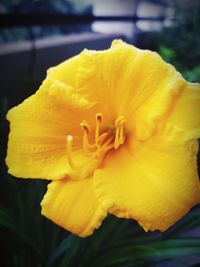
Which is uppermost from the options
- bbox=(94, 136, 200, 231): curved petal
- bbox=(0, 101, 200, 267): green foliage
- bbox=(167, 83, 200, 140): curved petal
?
bbox=(167, 83, 200, 140): curved petal

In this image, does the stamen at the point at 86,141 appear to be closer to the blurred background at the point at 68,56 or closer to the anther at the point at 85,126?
the anther at the point at 85,126

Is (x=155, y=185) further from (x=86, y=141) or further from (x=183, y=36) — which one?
(x=183, y=36)

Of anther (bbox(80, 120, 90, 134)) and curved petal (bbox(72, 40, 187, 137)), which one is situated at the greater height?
curved petal (bbox(72, 40, 187, 137))

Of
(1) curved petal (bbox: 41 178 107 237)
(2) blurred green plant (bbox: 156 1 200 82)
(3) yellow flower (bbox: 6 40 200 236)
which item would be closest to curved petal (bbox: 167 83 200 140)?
(3) yellow flower (bbox: 6 40 200 236)

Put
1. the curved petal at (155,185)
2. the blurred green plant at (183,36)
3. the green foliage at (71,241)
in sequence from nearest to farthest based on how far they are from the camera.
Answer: the curved petal at (155,185) → the green foliage at (71,241) → the blurred green plant at (183,36)

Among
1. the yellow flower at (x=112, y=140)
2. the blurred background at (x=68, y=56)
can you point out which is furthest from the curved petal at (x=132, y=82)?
the blurred background at (x=68, y=56)

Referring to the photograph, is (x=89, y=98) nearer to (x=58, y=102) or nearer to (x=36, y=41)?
(x=58, y=102)

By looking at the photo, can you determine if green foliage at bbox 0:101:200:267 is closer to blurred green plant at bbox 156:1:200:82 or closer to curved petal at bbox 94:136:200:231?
curved petal at bbox 94:136:200:231
